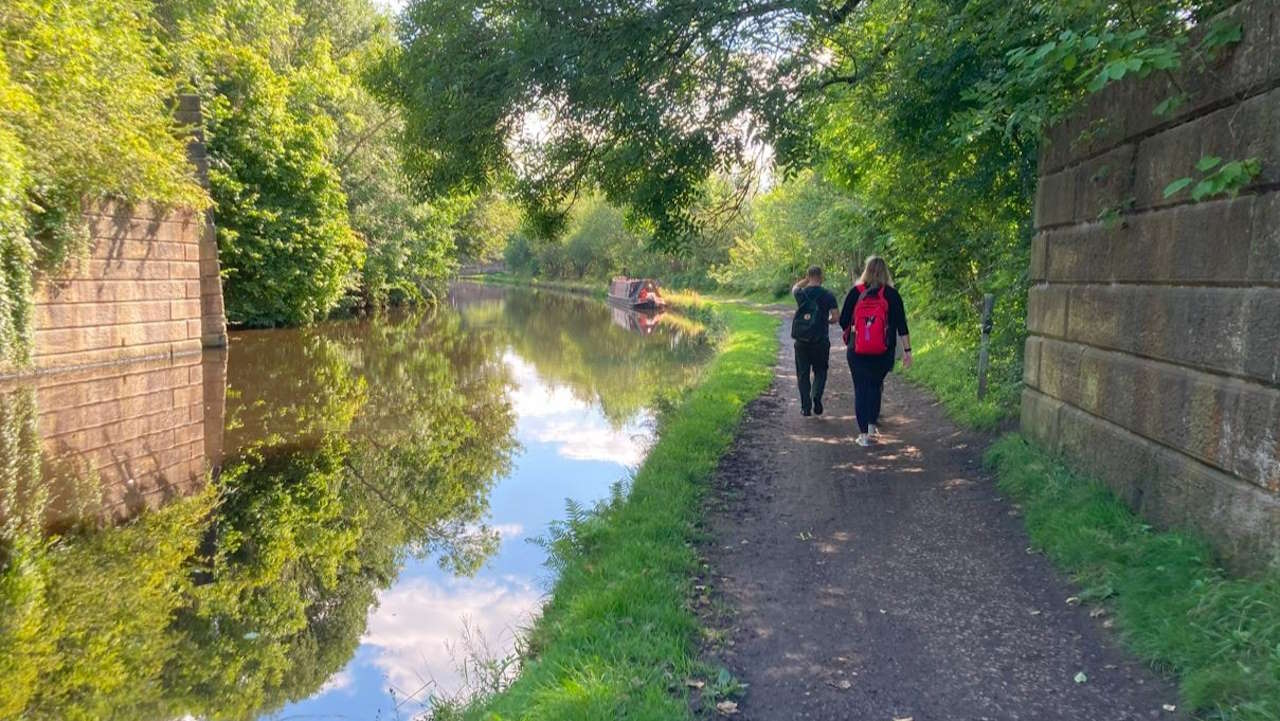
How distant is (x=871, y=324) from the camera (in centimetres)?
701

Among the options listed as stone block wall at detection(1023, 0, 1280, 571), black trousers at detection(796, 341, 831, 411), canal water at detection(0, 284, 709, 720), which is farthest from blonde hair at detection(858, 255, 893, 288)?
canal water at detection(0, 284, 709, 720)

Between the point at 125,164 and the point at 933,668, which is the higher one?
the point at 125,164

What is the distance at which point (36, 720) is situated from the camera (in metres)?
3.63

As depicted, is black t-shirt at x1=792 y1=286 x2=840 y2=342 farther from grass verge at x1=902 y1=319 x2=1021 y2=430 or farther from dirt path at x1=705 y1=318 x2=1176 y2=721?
dirt path at x1=705 y1=318 x2=1176 y2=721

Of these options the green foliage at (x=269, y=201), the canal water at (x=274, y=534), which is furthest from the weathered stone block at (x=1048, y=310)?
the green foliage at (x=269, y=201)

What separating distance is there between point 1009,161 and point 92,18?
42.2 ft

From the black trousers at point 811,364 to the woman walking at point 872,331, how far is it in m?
0.97

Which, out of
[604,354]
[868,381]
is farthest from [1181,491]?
[604,354]

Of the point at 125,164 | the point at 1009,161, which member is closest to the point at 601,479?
the point at 1009,161

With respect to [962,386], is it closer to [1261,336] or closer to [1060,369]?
[1060,369]

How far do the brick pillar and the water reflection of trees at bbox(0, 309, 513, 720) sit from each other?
7298mm

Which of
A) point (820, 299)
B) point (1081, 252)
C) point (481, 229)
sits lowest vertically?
point (820, 299)

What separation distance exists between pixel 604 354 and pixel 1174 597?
17.4 metres

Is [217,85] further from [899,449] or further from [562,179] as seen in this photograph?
[899,449]
